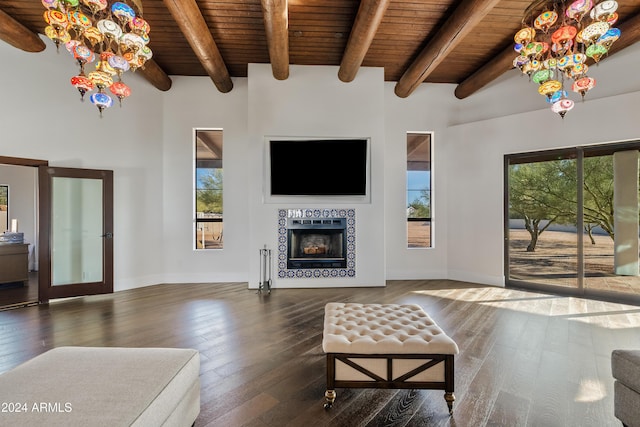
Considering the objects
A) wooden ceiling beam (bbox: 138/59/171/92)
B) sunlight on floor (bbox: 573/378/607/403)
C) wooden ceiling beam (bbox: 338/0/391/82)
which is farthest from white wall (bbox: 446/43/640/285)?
wooden ceiling beam (bbox: 138/59/171/92)

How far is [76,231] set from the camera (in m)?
4.68

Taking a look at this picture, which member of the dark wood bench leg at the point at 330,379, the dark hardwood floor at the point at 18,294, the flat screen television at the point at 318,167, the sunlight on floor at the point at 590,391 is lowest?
the sunlight on floor at the point at 590,391

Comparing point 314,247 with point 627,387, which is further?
point 314,247

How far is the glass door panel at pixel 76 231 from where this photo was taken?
14.7 ft

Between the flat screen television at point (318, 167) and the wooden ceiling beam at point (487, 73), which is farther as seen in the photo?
the flat screen television at point (318, 167)

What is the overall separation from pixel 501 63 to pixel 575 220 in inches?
116

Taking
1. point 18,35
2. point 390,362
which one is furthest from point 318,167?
point 18,35

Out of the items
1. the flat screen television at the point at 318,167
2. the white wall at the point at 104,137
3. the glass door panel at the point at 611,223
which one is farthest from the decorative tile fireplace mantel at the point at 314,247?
the glass door panel at the point at 611,223

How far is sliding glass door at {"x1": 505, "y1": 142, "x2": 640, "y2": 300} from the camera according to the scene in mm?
4336

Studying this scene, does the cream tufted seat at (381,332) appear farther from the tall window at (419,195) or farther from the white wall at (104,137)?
the white wall at (104,137)

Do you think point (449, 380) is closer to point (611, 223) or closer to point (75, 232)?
point (611, 223)

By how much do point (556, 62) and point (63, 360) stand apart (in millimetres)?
4801

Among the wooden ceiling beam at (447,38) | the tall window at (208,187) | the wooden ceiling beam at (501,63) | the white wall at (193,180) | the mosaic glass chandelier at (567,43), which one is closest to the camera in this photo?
the mosaic glass chandelier at (567,43)

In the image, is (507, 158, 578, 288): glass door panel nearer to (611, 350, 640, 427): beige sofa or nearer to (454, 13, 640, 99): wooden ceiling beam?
(454, 13, 640, 99): wooden ceiling beam
